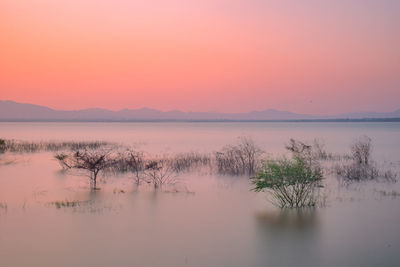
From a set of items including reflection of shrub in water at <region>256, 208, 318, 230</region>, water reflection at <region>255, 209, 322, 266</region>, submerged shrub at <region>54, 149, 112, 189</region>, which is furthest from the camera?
submerged shrub at <region>54, 149, 112, 189</region>

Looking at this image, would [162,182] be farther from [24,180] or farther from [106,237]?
[106,237]

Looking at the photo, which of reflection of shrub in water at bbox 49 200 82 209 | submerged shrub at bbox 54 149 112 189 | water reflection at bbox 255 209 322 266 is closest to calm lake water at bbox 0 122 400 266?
water reflection at bbox 255 209 322 266

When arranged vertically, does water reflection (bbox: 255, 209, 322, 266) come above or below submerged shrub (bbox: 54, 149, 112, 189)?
below

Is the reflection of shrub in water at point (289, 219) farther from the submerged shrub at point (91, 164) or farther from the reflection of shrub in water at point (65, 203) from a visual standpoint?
the submerged shrub at point (91, 164)

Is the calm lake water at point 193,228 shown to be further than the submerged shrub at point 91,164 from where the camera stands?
No

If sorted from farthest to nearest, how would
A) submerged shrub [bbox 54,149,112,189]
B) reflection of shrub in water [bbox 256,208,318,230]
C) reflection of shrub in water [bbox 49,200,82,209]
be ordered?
1. submerged shrub [bbox 54,149,112,189]
2. reflection of shrub in water [bbox 49,200,82,209]
3. reflection of shrub in water [bbox 256,208,318,230]

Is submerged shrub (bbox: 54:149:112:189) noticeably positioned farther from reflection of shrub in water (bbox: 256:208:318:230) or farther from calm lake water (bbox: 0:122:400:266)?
reflection of shrub in water (bbox: 256:208:318:230)

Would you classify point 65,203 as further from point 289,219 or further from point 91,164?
point 289,219

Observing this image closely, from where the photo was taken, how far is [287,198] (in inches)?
474

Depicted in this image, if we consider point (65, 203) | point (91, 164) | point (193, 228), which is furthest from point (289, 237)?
point (91, 164)

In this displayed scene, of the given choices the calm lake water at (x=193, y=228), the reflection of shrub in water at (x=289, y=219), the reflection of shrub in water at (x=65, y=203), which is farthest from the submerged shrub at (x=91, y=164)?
the reflection of shrub in water at (x=289, y=219)

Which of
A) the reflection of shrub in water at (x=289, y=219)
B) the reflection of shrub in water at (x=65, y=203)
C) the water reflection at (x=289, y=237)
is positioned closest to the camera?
the water reflection at (x=289, y=237)

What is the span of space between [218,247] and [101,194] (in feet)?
21.8

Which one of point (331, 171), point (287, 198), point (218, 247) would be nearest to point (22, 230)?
point (218, 247)
